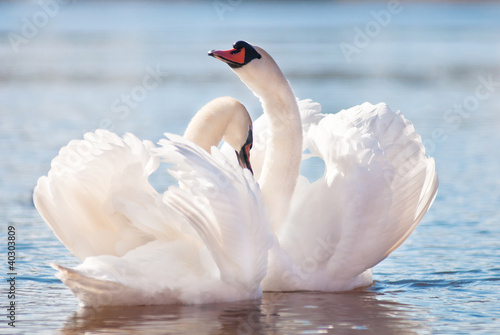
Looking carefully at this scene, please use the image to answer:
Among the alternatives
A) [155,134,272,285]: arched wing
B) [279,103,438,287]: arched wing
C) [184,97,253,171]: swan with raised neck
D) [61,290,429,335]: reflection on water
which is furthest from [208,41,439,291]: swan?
[155,134,272,285]: arched wing

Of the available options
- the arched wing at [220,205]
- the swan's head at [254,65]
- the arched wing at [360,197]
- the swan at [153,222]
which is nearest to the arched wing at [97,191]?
the swan at [153,222]

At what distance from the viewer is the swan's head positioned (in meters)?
7.15

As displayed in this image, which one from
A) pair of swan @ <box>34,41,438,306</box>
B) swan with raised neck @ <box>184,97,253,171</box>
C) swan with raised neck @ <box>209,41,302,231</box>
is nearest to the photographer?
pair of swan @ <box>34,41,438,306</box>

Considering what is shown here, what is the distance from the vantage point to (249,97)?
20.0 metres

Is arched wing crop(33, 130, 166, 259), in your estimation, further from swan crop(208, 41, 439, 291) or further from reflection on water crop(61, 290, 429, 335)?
swan crop(208, 41, 439, 291)

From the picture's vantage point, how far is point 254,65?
7.23 m

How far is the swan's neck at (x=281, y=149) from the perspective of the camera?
738 centimetres

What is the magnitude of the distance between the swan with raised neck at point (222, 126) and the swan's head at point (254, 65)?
9.8 inches

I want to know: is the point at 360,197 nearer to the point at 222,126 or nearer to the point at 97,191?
the point at 222,126

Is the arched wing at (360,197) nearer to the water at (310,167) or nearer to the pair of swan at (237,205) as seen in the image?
the pair of swan at (237,205)

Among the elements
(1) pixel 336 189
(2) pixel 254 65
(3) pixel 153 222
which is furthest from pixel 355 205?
(3) pixel 153 222

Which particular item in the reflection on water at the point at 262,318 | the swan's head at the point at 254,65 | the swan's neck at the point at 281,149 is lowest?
the reflection on water at the point at 262,318

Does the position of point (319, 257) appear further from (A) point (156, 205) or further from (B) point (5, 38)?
(B) point (5, 38)

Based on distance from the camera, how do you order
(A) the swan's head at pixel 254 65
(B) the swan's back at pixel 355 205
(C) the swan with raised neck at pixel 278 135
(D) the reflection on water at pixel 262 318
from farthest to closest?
(C) the swan with raised neck at pixel 278 135, (A) the swan's head at pixel 254 65, (B) the swan's back at pixel 355 205, (D) the reflection on water at pixel 262 318
